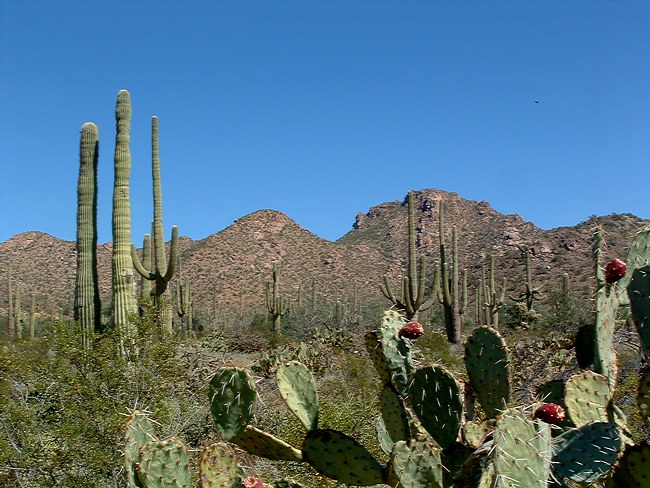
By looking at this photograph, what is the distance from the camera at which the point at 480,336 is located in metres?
3.64

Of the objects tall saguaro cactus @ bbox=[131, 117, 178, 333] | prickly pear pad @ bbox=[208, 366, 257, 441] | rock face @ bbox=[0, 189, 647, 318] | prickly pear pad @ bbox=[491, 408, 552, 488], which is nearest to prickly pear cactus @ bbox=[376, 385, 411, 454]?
prickly pear pad @ bbox=[208, 366, 257, 441]

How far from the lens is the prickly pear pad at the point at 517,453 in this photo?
2.48 m

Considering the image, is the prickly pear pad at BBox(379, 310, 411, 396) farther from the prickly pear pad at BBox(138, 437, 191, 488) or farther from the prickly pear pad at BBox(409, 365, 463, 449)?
the prickly pear pad at BBox(138, 437, 191, 488)

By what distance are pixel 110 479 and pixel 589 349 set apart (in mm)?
4417

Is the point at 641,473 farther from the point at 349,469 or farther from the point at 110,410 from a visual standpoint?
the point at 110,410

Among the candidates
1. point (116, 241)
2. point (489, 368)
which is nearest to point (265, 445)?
point (489, 368)

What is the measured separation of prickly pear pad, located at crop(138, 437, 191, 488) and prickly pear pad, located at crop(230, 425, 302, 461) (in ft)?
0.94

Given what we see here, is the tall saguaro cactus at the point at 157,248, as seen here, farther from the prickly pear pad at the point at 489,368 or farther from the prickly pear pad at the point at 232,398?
the prickly pear pad at the point at 489,368

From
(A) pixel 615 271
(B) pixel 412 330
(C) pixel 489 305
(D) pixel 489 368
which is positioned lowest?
(D) pixel 489 368

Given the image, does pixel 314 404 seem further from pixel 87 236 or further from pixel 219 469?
Result: pixel 87 236

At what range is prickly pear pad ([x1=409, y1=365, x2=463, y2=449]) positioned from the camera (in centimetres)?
331

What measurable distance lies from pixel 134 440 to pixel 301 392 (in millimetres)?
906

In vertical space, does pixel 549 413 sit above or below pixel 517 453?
above

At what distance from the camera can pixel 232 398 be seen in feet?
11.4
